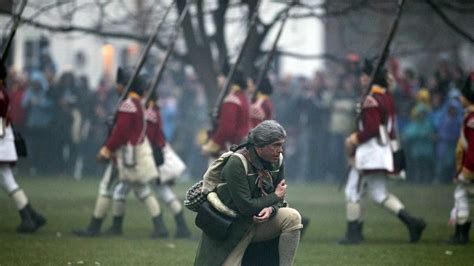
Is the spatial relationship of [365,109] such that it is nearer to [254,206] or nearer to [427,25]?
[254,206]

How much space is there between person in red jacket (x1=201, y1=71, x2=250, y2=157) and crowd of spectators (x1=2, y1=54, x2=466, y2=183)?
8997 mm

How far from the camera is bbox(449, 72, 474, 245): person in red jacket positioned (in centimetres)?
1380

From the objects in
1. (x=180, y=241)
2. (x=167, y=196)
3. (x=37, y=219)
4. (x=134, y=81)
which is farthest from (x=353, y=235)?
(x=37, y=219)

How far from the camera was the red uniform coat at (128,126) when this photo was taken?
48.1 feet

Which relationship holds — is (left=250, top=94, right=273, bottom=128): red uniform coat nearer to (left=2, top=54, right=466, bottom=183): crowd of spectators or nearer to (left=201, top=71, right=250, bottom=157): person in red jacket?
(left=201, top=71, right=250, bottom=157): person in red jacket

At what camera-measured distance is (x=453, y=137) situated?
2373cm

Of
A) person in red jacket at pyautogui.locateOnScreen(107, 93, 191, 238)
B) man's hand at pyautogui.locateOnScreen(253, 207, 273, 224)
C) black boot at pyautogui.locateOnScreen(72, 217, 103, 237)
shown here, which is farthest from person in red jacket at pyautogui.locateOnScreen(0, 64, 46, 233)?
man's hand at pyautogui.locateOnScreen(253, 207, 273, 224)

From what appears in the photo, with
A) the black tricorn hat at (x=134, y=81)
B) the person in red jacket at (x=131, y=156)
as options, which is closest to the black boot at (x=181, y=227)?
the person in red jacket at (x=131, y=156)

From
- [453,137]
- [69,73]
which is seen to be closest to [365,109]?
[453,137]

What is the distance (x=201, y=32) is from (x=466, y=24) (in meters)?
20.6

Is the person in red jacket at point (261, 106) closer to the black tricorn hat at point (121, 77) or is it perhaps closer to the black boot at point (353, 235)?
the black tricorn hat at point (121, 77)

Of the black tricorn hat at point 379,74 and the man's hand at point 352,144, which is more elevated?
the black tricorn hat at point 379,74

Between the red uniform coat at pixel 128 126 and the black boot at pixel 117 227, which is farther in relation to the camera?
the black boot at pixel 117 227

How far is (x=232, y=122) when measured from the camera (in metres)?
15.6
